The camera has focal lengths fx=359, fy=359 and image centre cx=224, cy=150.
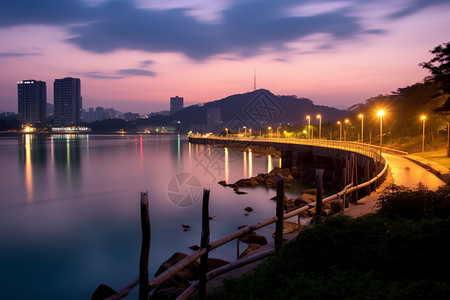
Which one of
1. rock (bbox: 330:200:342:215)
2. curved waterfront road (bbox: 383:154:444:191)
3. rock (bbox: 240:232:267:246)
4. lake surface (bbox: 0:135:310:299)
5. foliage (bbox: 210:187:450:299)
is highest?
foliage (bbox: 210:187:450:299)

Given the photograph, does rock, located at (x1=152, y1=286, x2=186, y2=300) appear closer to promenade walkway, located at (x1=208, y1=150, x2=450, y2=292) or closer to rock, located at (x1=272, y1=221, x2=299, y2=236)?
promenade walkway, located at (x1=208, y1=150, x2=450, y2=292)

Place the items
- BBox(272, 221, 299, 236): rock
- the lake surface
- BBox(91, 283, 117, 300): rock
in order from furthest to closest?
BBox(272, 221, 299, 236): rock, the lake surface, BBox(91, 283, 117, 300): rock

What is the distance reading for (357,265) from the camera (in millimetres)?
7582

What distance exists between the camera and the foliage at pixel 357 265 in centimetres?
635

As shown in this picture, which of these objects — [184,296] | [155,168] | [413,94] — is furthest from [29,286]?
[413,94]

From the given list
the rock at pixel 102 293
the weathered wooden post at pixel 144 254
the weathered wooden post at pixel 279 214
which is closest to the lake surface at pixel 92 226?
the rock at pixel 102 293

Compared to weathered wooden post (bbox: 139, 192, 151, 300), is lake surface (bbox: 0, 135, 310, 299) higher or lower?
lower

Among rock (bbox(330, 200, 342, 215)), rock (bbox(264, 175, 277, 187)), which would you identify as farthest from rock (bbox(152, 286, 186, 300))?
rock (bbox(264, 175, 277, 187))

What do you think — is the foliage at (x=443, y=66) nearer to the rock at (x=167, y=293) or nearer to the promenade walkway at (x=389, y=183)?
the promenade walkway at (x=389, y=183)

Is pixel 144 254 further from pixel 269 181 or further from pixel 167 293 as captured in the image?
pixel 269 181

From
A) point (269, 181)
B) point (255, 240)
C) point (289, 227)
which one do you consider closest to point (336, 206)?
point (289, 227)

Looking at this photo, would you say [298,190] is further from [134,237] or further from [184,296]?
[184,296]

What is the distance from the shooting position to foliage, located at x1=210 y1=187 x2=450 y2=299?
20.8ft

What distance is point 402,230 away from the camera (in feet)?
26.8
